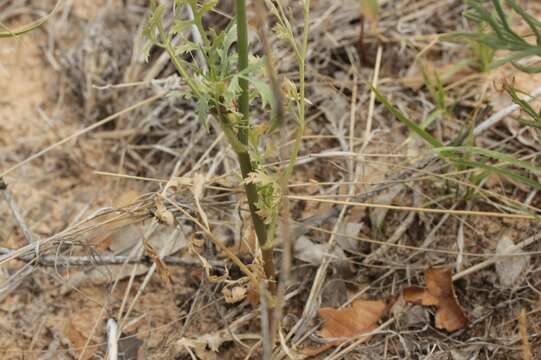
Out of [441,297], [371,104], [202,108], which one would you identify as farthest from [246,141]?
[371,104]

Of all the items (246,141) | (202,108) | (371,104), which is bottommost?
(371,104)

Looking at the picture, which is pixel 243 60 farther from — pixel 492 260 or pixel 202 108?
pixel 492 260

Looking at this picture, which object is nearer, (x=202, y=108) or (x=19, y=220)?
(x=202, y=108)

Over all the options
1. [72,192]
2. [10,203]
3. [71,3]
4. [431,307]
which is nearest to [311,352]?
[431,307]

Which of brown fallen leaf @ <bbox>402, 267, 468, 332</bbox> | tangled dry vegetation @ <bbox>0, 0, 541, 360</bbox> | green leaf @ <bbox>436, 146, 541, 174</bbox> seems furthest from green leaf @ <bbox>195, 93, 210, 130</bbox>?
brown fallen leaf @ <bbox>402, 267, 468, 332</bbox>

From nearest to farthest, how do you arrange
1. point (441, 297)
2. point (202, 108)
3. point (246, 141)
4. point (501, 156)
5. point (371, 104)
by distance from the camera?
1. point (202, 108)
2. point (246, 141)
3. point (501, 156)
4. point (441, 297)
5. point (371, 104)

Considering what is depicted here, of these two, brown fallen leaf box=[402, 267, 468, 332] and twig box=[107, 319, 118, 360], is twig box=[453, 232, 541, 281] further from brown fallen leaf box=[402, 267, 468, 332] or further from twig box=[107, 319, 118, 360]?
twig box=[107, 319, 118, 360]

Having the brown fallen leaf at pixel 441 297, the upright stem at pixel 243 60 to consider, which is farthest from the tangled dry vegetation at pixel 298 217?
the upright stem at pixel 243 60
